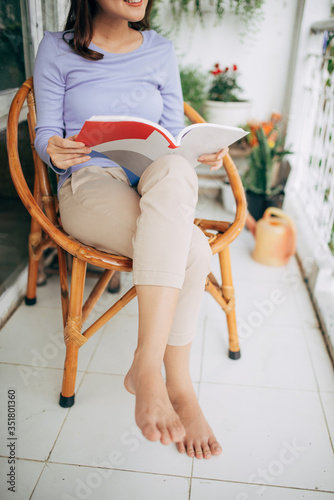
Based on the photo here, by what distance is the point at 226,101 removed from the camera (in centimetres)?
289

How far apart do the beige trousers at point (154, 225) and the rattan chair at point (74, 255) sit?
5 cm

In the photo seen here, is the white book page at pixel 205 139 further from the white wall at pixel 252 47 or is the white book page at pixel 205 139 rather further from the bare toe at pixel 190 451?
the white wall at pixel 252 47

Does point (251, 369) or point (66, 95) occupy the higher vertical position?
point (66, 95)

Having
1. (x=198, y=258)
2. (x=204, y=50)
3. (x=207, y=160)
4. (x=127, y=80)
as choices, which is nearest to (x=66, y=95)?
(x=127, y=80)

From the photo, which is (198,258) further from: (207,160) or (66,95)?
(66,95)

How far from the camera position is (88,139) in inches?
41.6

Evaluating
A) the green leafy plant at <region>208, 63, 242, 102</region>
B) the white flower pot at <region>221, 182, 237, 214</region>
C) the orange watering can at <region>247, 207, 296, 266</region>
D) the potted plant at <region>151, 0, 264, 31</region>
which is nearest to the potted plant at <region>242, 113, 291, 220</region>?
the white flower pot at <region>221, 182, 237, 214</region>

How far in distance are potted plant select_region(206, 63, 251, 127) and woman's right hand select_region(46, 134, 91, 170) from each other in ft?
6.28

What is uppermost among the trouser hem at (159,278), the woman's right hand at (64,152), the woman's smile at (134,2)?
the woman's smile at (134,2)

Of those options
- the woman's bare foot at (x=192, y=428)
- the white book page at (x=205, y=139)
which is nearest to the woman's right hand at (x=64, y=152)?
the white book page at (x=205, y=139)

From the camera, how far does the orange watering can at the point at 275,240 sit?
83.5 inches

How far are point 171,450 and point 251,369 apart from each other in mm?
435

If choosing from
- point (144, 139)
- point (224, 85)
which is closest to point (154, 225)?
point (144, 139)

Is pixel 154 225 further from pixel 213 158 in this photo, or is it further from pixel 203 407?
pixel 203 407
